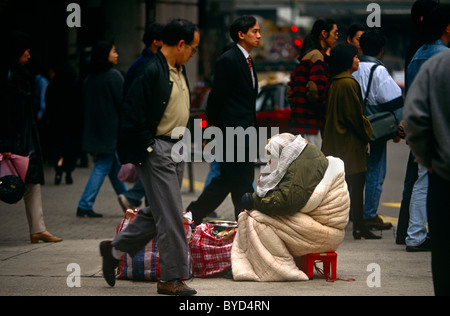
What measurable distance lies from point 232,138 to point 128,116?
1975mm

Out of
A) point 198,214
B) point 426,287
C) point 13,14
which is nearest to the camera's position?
point 426,287

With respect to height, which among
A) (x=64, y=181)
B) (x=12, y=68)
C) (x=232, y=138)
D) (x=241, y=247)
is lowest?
(x=64, y=181)

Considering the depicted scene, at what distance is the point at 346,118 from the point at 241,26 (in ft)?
4.21

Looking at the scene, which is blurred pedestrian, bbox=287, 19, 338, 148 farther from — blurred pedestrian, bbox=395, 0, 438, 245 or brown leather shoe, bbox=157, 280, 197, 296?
brown leather shoe, bbox=157, 280, 197, 296

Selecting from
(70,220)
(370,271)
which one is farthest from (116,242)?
(70,220)

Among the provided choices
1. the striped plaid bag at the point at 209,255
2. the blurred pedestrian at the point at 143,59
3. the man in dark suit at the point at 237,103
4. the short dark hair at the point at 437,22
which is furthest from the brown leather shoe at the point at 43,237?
the short dark hair at the point at 437,22

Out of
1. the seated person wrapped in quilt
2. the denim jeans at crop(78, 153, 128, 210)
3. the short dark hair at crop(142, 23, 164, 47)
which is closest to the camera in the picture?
the seated person wrapped in quilt

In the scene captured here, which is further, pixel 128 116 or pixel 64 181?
pixel 64 181

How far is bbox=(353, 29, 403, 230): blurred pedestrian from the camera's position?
8.15 meters

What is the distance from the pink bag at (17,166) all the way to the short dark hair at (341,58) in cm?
298

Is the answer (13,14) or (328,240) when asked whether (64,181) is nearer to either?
(13,14)

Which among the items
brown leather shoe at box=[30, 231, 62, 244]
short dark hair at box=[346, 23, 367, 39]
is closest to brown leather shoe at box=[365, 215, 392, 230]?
short dark hair at box=[346, 23, 367, 39]

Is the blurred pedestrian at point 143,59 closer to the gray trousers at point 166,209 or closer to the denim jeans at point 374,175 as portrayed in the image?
the gray trousers at point 166,209

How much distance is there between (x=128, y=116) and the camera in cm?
543
